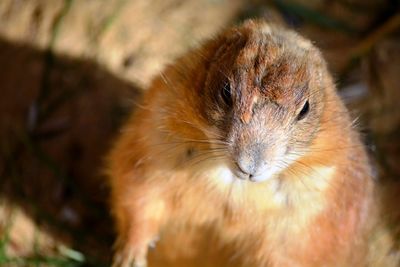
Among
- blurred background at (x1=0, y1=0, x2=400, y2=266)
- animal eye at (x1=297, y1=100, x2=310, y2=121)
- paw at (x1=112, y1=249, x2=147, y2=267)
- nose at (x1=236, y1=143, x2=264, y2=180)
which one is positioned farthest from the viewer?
blurred background at (x1=0, y1=0, x2=400, y2=266)

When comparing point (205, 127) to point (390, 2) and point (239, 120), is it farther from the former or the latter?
point (390, 2)

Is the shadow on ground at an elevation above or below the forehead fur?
below

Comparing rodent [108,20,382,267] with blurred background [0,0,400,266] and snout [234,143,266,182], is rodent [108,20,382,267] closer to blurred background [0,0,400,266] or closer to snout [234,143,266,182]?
snout [234,143,266,182]

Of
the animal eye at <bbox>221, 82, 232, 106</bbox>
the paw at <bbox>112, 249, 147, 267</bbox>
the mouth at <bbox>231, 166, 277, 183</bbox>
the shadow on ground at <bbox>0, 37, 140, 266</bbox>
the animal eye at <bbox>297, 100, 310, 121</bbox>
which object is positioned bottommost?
the paw at <bbox>112, 249, 147, 267</bbox>

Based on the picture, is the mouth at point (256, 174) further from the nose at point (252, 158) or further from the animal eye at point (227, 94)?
the animal eye at point (227, 94)

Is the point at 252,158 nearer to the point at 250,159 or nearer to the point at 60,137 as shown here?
the point at 250,159

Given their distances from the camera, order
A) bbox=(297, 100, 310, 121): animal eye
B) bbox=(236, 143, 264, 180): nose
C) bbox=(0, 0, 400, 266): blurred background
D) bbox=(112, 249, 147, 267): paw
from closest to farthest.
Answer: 1. bbox=(236, 143, 264, 180): nose
2. bbox=(297, 100, 310, 121): animal eye
3. bbox=(112, 249, 147, 267): paw
4. bbox=(0, 0, 400, 266): blurred background

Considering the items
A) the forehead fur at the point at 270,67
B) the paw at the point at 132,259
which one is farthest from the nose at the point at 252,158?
the paw at the point at 132,259

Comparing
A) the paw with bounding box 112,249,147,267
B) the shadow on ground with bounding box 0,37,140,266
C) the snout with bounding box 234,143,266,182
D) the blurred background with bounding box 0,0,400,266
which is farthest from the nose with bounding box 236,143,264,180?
the shadow on ground with bounding box 0,37,140,266
